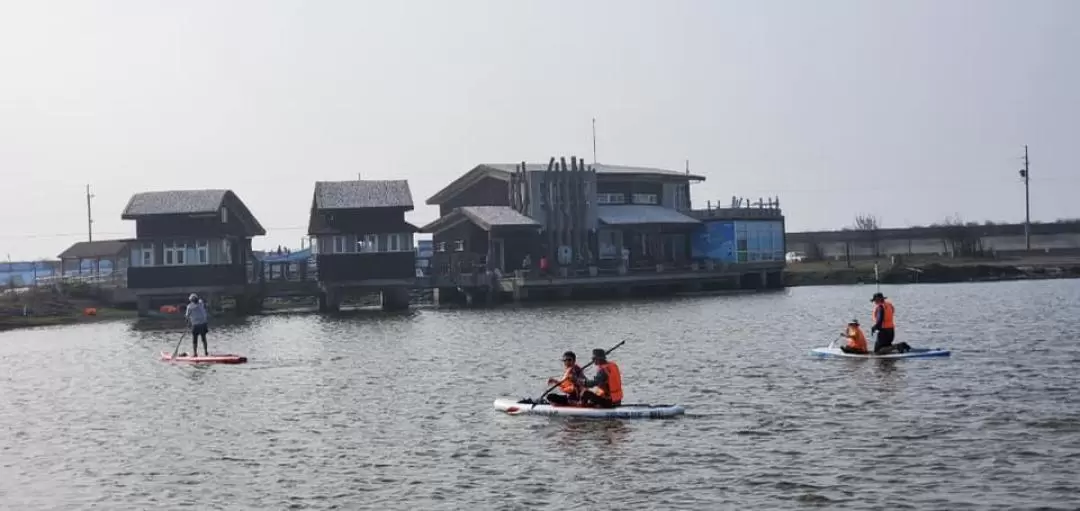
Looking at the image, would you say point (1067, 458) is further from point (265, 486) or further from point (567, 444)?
point (265, 486)

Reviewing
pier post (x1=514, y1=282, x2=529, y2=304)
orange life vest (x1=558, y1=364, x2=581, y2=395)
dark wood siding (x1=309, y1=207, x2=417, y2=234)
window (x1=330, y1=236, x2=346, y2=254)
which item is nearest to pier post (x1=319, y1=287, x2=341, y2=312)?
window (x1=330, y1=236, x2=346, y2=254)

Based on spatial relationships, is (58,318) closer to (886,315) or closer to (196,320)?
(196,320)

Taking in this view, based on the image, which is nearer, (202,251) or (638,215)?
(202,251)

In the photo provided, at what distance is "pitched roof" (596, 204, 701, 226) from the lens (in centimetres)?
8725

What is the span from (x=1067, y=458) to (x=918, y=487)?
325 centimetres

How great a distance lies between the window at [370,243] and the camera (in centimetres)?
7719

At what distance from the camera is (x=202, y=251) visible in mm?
76562

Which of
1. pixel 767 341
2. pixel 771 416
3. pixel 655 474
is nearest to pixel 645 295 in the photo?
pixel 767 341

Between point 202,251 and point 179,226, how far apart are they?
199 centimetres

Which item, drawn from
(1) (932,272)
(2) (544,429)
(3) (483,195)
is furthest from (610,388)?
(1) (932,272)

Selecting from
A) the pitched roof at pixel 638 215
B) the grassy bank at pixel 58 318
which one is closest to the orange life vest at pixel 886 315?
the grassy bank at pixel 58 318

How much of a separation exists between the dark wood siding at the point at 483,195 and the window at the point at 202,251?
21151 millimetres

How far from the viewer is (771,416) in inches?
1075

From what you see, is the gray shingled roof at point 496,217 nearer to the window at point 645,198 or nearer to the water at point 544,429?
the window at point 645,198
